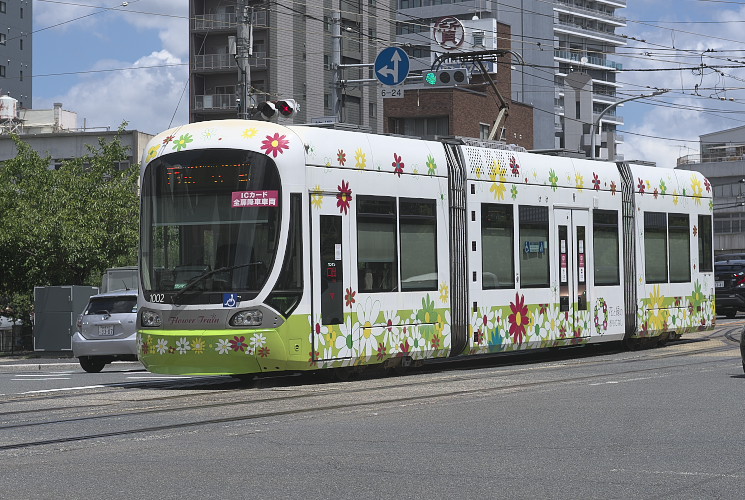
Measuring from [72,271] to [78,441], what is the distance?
28114mm

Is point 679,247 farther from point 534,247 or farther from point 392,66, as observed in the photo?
point 392,66

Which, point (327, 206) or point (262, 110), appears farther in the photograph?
point (262, 110)

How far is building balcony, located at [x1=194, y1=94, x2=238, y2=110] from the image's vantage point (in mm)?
68250

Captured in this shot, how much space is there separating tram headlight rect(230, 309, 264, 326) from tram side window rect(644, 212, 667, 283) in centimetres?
990

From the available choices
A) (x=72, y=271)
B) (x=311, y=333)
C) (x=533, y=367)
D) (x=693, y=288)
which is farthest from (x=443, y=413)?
(x=72, y=271)

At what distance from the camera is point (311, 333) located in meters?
15.8

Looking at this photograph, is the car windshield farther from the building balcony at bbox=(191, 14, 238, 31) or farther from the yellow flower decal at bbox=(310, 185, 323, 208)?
the building balcony at bbox=(191, 14, 238, 31)

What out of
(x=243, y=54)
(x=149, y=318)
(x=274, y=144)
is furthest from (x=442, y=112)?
(x=149, y=318)

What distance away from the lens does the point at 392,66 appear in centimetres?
2927

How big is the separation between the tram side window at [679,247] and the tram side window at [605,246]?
222 centimetres

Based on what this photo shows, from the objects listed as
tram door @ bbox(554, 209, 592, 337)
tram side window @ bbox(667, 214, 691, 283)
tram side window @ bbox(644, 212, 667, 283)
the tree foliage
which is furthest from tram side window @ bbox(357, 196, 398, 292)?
the tree foliage

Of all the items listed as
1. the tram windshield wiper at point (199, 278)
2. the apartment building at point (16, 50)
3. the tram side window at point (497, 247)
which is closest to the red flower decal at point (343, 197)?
the tram windshield wiper at point (199, 278)

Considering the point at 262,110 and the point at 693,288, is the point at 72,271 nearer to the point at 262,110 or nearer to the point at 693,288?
the point at 262,110

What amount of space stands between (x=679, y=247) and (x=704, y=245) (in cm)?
112
